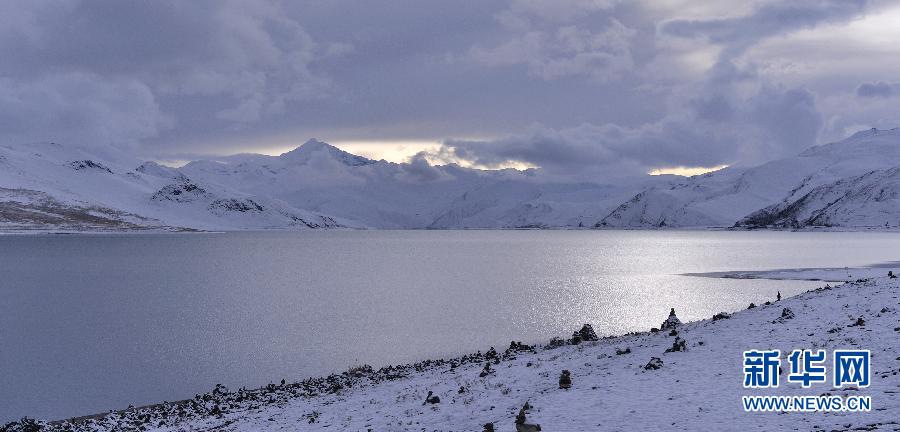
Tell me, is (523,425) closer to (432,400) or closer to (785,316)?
(432,400)

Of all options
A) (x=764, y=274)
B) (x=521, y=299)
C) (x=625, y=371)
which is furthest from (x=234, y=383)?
(x=764, y=274)

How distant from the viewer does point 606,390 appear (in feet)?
90.4

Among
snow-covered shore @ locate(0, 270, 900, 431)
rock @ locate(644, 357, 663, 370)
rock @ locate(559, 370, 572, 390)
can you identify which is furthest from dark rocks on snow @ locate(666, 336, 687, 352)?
rock @ locate(559, 370, 572, 390)

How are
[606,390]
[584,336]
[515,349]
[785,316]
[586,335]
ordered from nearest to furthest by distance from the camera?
[606,390], [785,316], [515,349], [584,336], [586,335]

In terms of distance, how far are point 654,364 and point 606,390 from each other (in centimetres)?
383

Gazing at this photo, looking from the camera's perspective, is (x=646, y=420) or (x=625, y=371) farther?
(x=625, y=371)

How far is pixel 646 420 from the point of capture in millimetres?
23062

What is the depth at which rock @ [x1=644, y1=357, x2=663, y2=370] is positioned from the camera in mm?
30078

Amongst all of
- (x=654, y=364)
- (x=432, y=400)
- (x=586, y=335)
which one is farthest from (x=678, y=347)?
(x=586, y=335)

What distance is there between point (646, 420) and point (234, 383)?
103 ft

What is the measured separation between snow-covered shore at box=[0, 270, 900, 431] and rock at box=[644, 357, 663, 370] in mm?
101

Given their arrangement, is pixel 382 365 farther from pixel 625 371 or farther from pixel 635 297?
pixel 635 297

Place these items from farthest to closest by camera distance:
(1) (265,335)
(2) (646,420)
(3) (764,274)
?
(3) (764,274) < (1) (265,335) < (2) (646,420)

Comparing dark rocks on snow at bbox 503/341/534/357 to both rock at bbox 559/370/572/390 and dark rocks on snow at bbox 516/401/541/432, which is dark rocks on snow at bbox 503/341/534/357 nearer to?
rock at bbox 559/370/572/390
